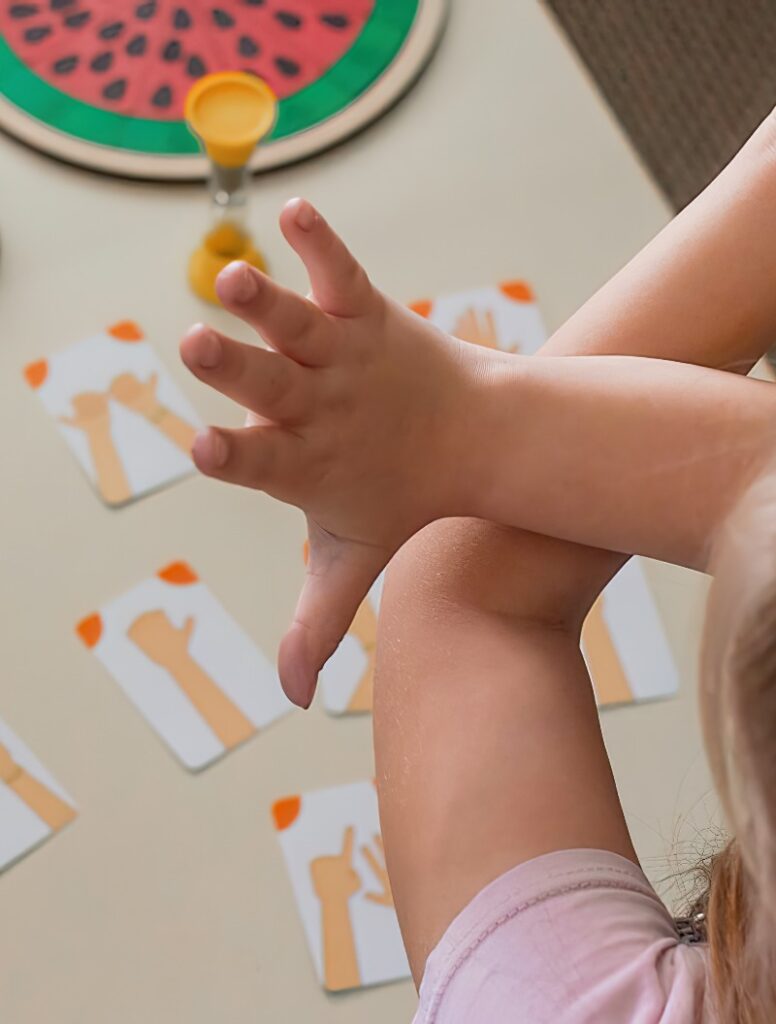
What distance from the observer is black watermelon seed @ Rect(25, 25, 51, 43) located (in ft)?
3.06

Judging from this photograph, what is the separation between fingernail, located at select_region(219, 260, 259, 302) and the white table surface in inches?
14.0

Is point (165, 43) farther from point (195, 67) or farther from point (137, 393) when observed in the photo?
point (137, 393)

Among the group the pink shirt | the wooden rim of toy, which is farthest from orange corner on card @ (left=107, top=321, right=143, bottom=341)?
the pink shirt

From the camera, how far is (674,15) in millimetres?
1707

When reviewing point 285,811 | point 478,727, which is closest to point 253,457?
point 478,727

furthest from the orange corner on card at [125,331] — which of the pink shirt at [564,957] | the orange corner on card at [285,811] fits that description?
the pink shirt at [564,957]

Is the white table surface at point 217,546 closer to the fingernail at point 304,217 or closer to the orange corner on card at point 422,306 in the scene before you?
the orange corner on card at point 422,306

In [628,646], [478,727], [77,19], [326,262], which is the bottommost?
[628,646]

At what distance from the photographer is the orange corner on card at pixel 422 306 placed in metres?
0.88

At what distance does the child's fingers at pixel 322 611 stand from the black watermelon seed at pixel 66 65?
1.76 feet

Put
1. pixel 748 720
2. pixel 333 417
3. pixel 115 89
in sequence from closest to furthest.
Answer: pixel 748 720
pixel 333 417
pixel 115 89

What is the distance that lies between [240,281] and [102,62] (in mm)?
553

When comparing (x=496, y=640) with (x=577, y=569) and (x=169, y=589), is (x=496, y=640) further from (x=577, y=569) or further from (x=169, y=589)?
(x=169, y=589)

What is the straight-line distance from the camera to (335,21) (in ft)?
3.16
